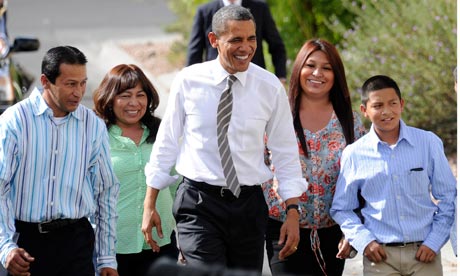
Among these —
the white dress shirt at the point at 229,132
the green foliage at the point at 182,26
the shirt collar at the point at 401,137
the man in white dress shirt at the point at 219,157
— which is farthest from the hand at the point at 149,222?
the green foliage at the point at 182,26

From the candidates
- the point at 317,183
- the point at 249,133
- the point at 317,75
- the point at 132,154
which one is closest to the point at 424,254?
the point at 317,183

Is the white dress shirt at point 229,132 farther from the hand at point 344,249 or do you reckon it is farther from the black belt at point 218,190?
the hand at point 344,249

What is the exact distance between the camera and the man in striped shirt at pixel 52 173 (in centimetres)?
534

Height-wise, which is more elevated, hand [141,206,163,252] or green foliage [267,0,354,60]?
green foliage [267,0,354,60]

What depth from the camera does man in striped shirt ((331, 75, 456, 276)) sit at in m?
5.86

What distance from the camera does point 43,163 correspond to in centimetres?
538

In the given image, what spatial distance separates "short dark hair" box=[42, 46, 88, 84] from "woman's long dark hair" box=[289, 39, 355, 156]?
55.4 inches

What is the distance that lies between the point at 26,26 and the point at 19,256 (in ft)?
63.7

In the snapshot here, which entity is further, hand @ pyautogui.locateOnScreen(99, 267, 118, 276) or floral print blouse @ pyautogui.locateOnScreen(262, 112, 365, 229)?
floral print blouse @ pyautogui.locateOnScreen(262, 112, 365, 229)

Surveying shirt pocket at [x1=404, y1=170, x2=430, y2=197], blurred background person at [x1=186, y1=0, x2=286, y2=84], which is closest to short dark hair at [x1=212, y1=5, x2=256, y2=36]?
shirt pocket at [x1=404, y1=170, x2=430, y2=197]

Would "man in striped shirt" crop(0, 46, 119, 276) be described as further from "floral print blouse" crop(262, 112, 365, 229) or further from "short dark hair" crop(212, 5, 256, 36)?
"floral print blouse" crop(262, 112, 365, 229)

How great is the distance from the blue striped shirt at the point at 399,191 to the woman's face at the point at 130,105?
4.13 feet

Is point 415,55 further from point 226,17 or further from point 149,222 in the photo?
point 149,222

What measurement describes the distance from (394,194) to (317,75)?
2.95ft
